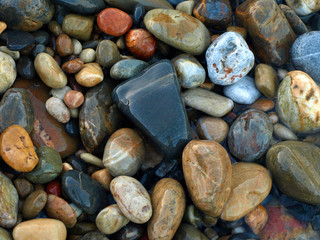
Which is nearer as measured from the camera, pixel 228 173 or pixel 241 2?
pixel 228 173

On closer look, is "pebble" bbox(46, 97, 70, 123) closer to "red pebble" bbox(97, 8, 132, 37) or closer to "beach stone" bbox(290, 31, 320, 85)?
"red pebble" bbox(97, 8, 132, 37)

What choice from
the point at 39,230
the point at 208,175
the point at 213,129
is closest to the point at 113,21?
the point at 213,129

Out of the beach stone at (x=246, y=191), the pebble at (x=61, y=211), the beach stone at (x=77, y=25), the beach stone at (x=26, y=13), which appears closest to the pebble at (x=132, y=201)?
the pebble at (x=61, y=211)

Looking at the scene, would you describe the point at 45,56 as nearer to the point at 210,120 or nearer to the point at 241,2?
the point at 210,120

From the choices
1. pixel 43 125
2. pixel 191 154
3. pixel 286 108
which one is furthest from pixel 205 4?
pixel 43 125

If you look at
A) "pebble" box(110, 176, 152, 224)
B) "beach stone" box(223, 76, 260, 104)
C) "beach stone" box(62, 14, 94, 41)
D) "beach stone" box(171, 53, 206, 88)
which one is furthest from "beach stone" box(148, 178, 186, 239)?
"beach stone" box(62, 14, 94, 41)

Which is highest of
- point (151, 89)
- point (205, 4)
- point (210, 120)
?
point (205, 4)

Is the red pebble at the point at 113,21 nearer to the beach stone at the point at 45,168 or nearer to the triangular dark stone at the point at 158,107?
the triangular dark stone at the point at 158,107
